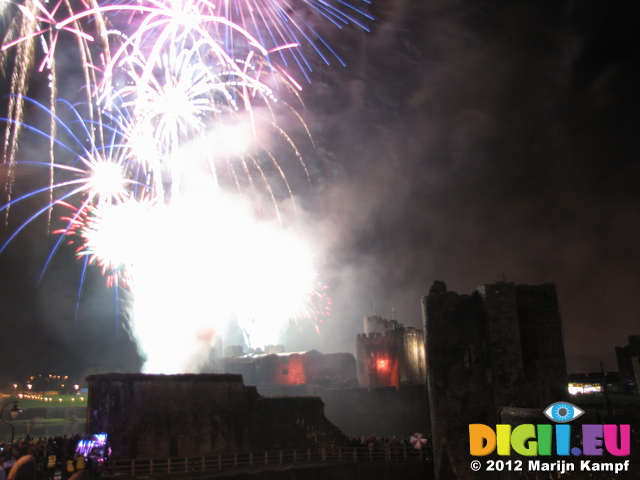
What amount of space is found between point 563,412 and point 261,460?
1454 centimetres

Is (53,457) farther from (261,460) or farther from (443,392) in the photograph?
(443,392)

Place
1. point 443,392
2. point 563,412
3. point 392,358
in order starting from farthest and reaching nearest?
point 392,358 → point 443,392 → point 563,412

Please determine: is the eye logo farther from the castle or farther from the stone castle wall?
the stone castle wall

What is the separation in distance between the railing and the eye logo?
10.6 m

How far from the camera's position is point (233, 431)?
24078mm

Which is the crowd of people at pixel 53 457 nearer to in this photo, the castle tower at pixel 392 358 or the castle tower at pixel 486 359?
the castle tower at pixel 486 359

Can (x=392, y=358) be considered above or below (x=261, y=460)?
above

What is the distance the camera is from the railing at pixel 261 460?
21406 mm

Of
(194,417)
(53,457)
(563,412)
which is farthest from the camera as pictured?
(194,417)

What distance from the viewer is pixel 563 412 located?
13773mm

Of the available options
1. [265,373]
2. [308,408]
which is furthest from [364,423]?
[265,373]

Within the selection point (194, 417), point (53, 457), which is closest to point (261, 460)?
point (194, 417)

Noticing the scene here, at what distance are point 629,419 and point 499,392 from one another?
5372mm

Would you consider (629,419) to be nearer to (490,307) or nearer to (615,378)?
(490,307)
